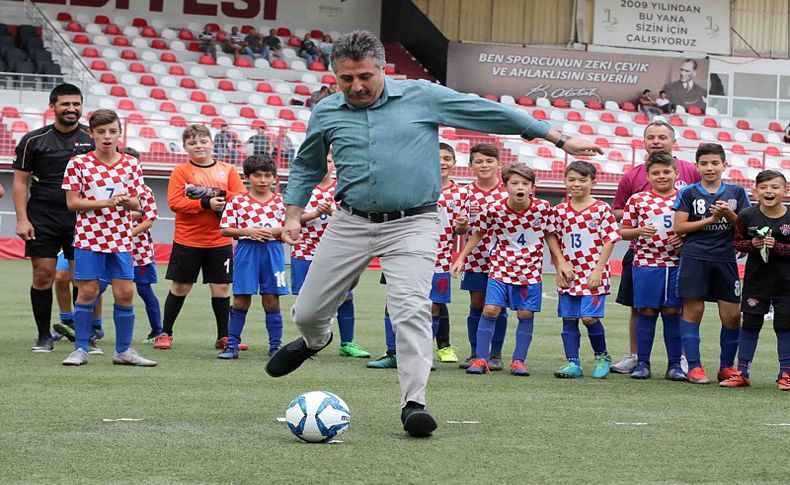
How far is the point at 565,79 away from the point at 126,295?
26.2 m

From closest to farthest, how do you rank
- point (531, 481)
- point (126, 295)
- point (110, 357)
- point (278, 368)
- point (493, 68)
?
point (531, 481) < point (278, 368) < point (126, 295) < point (110, 357) < point (493, 68)

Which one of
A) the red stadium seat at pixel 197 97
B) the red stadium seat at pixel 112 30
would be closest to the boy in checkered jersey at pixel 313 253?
the red stadium seat at pixel 197 97

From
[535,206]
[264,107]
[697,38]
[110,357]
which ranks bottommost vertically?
[110,357]

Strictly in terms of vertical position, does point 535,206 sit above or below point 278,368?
above

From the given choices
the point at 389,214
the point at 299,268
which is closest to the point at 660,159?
the point at 299,268

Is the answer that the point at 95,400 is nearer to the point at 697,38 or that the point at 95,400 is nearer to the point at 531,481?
the point at 531,481

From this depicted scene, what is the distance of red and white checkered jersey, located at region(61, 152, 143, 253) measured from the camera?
848 cm

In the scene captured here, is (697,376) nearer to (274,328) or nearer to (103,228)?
(274,328)

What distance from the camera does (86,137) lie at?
9562mm

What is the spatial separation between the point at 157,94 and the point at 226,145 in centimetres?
481

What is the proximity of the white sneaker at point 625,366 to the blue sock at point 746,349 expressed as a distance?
3.38ft

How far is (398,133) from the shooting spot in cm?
603

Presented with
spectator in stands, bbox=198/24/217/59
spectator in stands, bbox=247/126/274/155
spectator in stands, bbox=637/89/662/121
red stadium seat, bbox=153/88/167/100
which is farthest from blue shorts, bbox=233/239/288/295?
spectator in stands, bbox=637/89/662/121

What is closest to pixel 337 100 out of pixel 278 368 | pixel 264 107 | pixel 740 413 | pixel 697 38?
pixel 278 368
